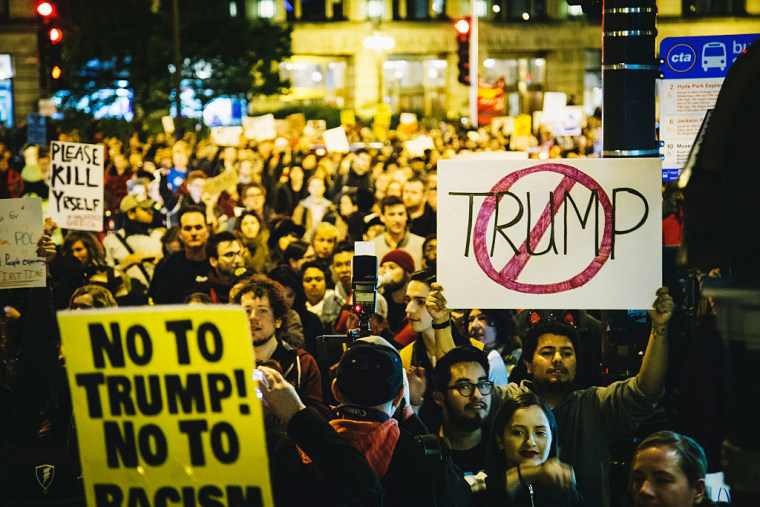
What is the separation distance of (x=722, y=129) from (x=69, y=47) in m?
37.9

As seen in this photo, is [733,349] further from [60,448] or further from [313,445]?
[60,448]

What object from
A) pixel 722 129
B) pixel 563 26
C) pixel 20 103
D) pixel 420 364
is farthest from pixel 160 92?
pixel 722 129

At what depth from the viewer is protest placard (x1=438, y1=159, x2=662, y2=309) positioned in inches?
171

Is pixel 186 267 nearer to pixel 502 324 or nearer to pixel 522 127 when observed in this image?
pixel 502 324

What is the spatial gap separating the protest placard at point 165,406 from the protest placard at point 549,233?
1.55m

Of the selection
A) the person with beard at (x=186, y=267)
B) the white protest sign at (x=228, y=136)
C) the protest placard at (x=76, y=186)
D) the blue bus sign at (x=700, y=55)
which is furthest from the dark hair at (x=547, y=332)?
the white protest sign at (x=228, y=136)

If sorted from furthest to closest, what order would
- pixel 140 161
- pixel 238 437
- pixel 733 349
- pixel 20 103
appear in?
pixel 20 103 < pixel 140 161 < pixel 238 437 < pixel 733 349

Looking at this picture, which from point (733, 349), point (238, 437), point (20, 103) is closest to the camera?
point (733, 349)

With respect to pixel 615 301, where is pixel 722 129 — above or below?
above

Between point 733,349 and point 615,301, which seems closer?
point 733,349

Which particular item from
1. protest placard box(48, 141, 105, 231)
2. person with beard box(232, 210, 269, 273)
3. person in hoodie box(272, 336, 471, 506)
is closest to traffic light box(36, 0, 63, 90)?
protest placard box(48, 141, 105, 231)

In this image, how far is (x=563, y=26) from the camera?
50.4 metres

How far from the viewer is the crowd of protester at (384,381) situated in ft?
11.0

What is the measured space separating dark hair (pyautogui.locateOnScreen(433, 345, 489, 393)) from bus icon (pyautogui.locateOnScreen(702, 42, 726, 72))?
3706 mm
